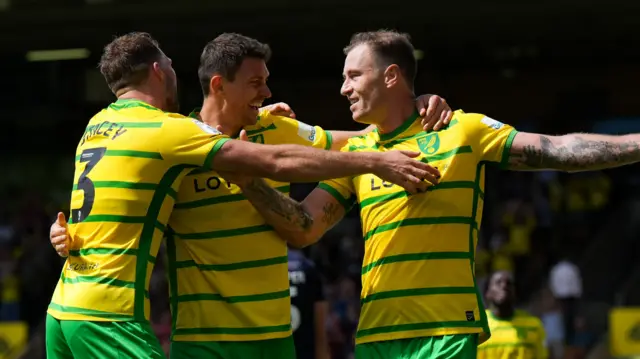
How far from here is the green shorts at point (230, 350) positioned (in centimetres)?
591

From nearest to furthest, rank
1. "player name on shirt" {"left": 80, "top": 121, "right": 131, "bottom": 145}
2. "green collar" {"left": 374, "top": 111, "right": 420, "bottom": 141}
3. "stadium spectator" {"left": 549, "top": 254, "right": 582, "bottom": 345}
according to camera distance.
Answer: "player name on shirt" {"left": 80, "top": 121, "right": 131, "bottom": 145}
"green collar" {"left": 374, "top": 111, "right": 420, "bottom": 141}
"stadium spectator" {"left": 549, "top": 254, "right": 582, "bottom": 345}

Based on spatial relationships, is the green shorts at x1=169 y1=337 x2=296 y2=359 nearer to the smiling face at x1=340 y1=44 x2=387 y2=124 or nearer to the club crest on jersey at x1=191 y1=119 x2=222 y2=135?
the club crest on jersey at x1=191 y1=119 x2=222 y2=135

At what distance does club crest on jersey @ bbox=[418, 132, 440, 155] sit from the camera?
592 centimetres

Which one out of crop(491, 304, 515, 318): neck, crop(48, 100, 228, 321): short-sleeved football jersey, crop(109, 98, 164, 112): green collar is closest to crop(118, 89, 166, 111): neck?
crop(109, 98, 164, 112): green collar

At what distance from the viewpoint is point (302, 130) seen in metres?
6.44

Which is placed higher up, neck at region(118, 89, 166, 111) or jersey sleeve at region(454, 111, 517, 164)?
neck at region(118, 89, 166, 111)

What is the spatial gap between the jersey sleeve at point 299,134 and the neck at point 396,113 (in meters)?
0.45

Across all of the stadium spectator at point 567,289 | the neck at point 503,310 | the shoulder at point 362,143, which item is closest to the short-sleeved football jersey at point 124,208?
the shoulder at point 362,143

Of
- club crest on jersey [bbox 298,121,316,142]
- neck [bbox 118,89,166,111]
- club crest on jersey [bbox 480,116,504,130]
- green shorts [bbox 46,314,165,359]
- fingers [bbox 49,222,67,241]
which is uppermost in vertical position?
neck [bbox 118,89,166,111]

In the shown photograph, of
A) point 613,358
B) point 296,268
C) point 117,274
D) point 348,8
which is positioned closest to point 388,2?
point 348,8

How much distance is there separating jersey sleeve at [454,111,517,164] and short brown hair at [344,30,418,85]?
467mm

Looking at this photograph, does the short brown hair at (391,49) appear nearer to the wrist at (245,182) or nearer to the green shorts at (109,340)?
the wrist at (245,182)

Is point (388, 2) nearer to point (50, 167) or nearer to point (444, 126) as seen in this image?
point (50, 167)

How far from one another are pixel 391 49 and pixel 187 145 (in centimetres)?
121
